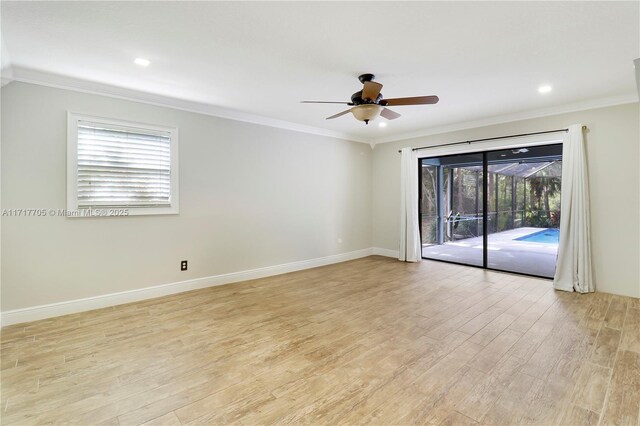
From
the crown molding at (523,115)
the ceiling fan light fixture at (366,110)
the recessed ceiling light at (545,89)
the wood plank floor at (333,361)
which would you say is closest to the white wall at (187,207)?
the wood plank floor at (333,361)

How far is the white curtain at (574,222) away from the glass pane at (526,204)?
1.39 feet

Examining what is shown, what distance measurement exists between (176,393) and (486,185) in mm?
5311

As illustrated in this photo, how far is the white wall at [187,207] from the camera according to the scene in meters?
3.14

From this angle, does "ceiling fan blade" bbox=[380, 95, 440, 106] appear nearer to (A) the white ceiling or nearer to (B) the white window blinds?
(A) the white ceiling

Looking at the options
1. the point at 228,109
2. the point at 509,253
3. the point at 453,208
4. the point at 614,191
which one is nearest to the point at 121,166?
the point at 228,109

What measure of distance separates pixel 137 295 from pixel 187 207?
1.26m

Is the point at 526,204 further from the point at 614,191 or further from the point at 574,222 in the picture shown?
the point at 614,191

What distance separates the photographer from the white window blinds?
11.4ft

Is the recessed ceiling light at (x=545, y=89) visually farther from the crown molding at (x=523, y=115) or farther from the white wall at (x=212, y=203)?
the white wall at (x=212, y=203)

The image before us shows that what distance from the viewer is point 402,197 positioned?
6031 mm

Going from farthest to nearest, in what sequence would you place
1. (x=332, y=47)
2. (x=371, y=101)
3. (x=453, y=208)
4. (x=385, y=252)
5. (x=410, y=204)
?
1. (x=385, y=252)
2. (x=453, y=208)
3. (x=410, y=204)
4. (x=371, y=101)
5. (x=332, y=47)

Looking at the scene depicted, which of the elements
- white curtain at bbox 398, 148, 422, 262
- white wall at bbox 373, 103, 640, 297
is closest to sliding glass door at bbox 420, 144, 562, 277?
white curtain at bbox 398, 148, 422, 262

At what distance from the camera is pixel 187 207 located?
416 cm

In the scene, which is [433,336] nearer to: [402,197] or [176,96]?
[402,197]
